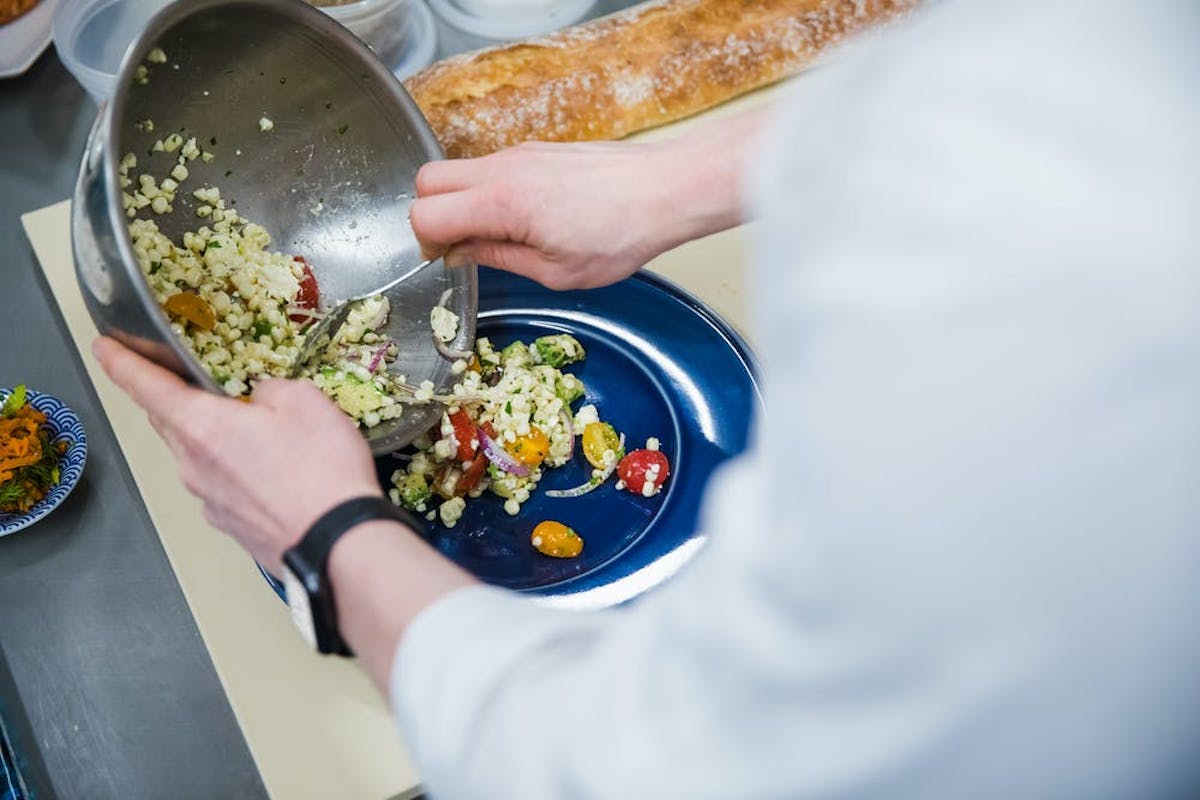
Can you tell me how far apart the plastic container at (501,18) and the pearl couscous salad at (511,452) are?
0.65 m

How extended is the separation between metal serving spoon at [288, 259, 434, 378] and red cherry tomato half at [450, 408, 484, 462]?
14 cm

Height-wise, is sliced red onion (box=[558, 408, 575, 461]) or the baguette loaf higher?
the baguette loaf

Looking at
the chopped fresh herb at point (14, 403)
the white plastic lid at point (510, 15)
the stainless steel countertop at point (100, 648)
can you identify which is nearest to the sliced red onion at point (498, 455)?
the stainless steel countertop at point (100, 648)

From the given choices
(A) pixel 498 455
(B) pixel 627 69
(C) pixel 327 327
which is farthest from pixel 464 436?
(B) pixel 627 69

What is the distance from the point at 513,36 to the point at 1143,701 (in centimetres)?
134

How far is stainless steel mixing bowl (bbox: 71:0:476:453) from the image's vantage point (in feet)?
3.24

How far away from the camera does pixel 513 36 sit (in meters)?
1.58

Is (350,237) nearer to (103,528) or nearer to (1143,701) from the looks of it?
(103,528)

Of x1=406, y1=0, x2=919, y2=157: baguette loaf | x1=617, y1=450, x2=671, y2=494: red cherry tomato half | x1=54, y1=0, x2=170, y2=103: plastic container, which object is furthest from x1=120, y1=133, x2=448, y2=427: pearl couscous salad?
x1=54, y1=0, x2=170, y2=103: plastic container

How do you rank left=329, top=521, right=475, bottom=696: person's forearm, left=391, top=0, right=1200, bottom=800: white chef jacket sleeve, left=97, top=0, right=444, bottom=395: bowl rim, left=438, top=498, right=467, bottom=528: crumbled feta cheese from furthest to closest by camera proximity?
left=438, top=498, right=467, bottom=528: crumbled feta cheese
left=97, top=0, right=444, bottom=395: bowl rim
left=329, top=521, right=475, bottom=696: person's forearm
left=391, top=0, right=1200, bottom=800: white chef jacket sleeve

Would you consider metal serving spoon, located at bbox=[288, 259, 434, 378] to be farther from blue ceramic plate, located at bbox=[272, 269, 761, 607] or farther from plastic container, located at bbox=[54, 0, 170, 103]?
plastic container, located at bbox=[54, 0, 170, 103]

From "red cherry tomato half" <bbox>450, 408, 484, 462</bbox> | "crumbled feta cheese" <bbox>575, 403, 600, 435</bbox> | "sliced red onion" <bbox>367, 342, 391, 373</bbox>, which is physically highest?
"sliced red onion" <bbox>367, 342, 391, 373</bbox>

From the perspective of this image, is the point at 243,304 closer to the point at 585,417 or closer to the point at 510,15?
the point at 585,417

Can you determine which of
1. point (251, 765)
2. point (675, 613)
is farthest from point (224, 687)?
point (675, 613)
